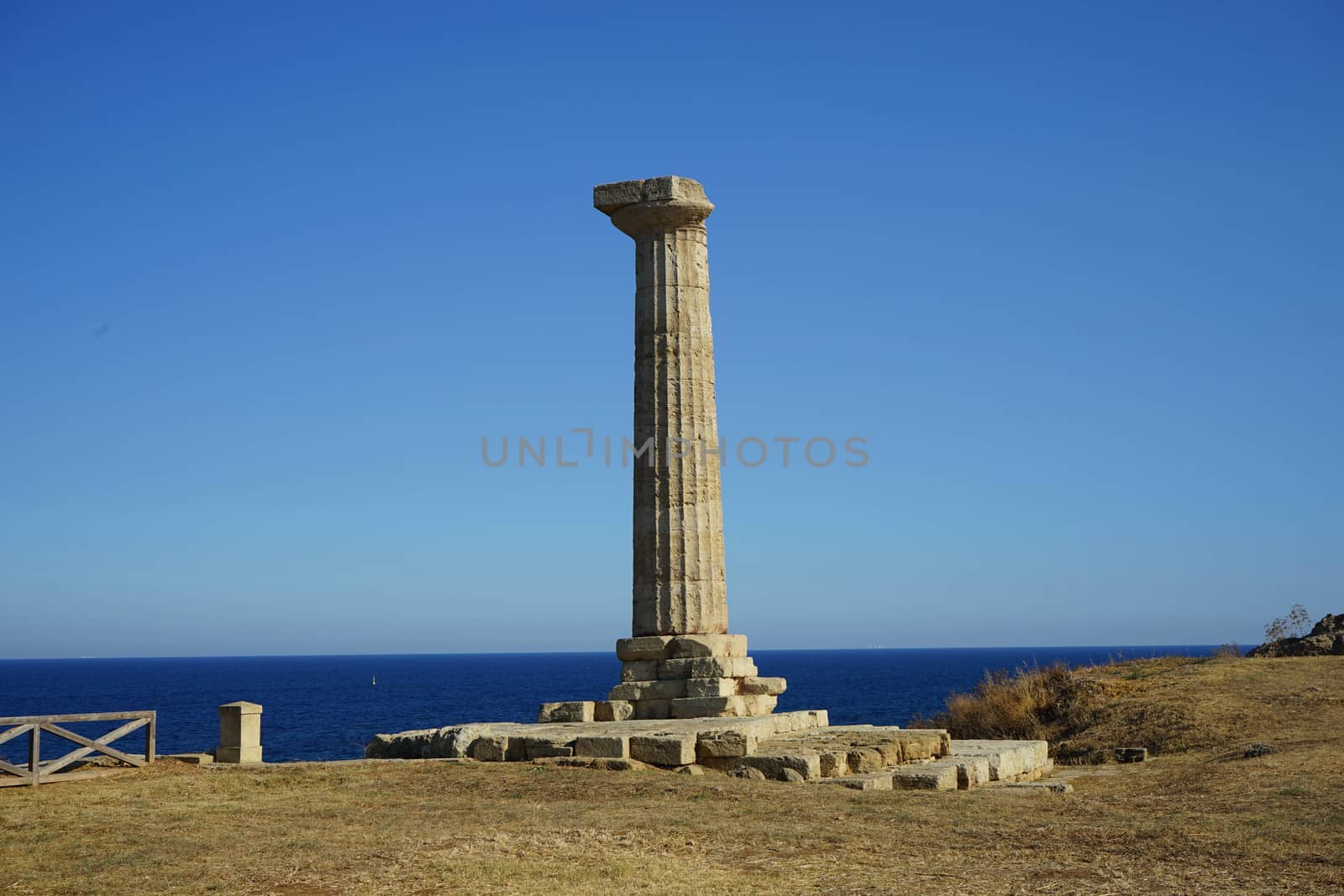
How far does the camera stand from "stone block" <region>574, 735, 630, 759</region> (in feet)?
46.9

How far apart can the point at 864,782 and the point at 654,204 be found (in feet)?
28.6

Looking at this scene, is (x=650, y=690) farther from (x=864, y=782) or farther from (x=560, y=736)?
(x=864, y=782)

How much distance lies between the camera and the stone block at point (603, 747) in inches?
563

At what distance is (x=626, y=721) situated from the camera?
16891 mm

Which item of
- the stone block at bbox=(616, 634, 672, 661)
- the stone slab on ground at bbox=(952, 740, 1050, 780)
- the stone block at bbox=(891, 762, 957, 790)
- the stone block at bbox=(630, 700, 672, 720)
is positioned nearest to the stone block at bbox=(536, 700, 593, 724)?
the stone block at bbox=(630, 700, 672, 720)

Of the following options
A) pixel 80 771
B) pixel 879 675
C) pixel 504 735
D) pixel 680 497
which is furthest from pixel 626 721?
pixel 879 675

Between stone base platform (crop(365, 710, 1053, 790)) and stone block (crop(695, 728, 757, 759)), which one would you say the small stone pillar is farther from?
stone block (crop(695, 728, 757, 759))

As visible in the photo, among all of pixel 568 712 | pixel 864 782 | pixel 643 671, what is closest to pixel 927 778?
pixel 864 782

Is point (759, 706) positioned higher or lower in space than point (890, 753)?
higher

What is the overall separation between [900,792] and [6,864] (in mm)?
8058

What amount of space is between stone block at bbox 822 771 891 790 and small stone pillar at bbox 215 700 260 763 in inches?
304

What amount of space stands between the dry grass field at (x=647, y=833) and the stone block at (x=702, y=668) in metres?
3.63

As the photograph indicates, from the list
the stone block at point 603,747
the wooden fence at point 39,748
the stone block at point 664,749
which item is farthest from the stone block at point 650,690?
the wooden fence at point 39,748

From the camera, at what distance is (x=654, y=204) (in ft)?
59.6
